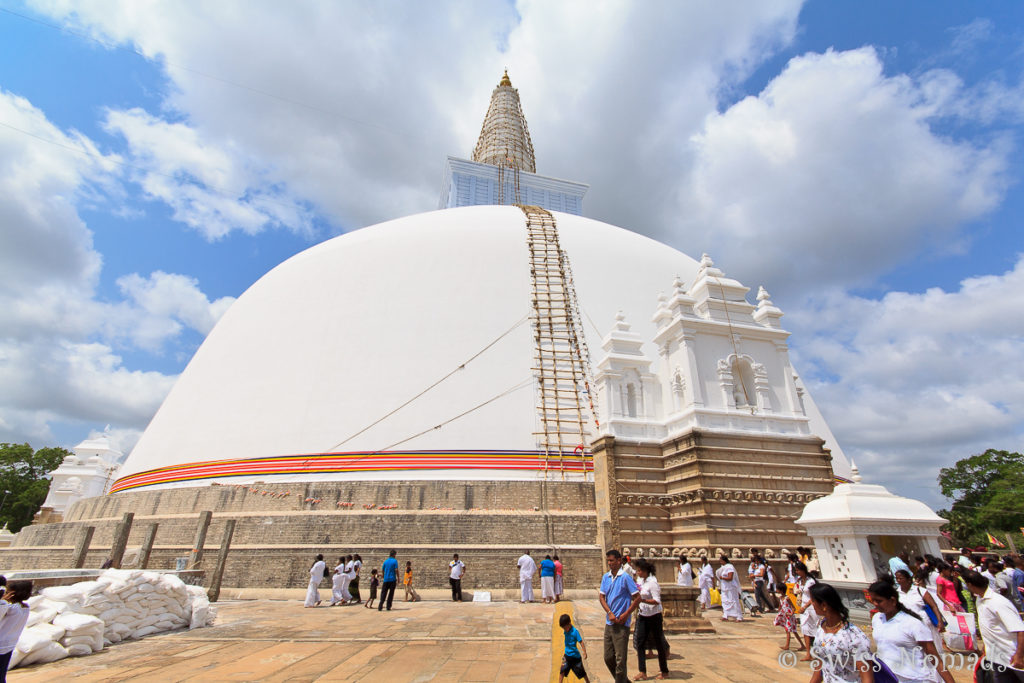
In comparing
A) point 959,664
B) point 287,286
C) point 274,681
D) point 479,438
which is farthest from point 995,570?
point 287,286

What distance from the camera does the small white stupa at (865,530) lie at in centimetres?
682

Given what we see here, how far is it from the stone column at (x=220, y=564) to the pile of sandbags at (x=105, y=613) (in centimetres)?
256

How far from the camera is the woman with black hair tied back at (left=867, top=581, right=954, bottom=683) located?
8.17ft

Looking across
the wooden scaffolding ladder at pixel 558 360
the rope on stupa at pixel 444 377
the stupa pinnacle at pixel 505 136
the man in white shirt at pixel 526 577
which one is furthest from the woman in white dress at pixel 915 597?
the stupa pinnacle at pixel 505 136

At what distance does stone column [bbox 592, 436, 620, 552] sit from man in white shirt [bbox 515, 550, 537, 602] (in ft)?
5.24

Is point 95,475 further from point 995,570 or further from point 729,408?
point 995,570

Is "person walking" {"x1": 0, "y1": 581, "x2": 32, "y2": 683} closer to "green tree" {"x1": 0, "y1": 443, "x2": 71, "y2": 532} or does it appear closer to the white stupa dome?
the white stupa dome

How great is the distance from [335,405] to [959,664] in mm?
12311

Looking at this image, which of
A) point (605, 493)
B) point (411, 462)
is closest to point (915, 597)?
point (605, 493)

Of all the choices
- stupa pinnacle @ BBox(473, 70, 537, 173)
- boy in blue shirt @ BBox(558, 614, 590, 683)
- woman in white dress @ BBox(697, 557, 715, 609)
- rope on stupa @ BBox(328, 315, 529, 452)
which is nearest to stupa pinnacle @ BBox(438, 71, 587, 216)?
stupa pinnacle @ BBox(473, 70, 537, 173)

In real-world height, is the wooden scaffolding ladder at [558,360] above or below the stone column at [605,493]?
above

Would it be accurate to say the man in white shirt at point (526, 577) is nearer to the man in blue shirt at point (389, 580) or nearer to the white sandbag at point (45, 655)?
the man in blue shirt at point (389, 580)

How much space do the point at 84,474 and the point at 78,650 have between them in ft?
94.0

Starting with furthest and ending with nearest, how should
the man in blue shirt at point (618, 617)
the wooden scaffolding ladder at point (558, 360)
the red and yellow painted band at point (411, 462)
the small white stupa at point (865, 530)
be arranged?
the wooden scaffolding ladder at point (558, 360) → the red and yellow painted band at point (411, 462) → the small white stupa at point (865, 530) → the man in blue shirt at point (618, 617)
